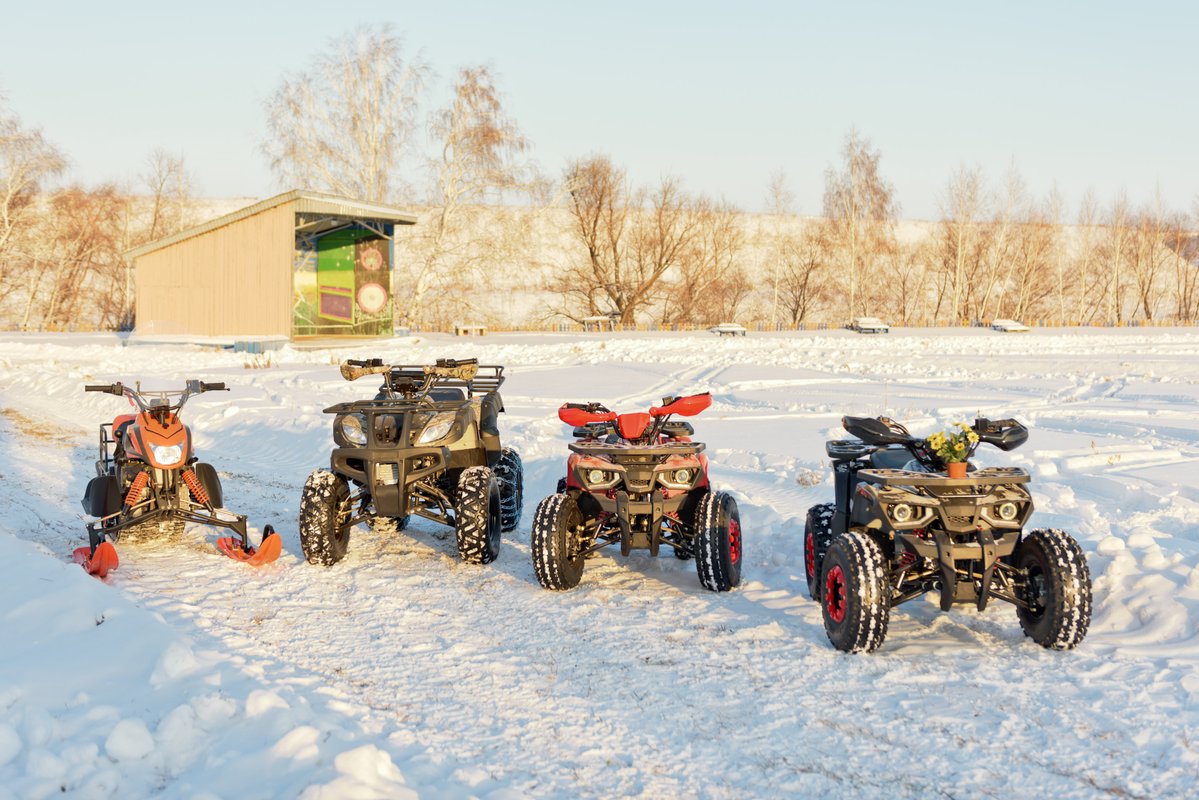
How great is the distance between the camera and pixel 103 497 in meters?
7.66

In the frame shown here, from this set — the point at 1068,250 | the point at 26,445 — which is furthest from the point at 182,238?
the point at 1068,250

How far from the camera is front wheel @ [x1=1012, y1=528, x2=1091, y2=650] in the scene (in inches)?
203

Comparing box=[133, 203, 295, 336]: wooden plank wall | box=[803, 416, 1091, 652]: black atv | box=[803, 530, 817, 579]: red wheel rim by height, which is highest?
box=[133, 203, 295, 336]: wooden plank wall

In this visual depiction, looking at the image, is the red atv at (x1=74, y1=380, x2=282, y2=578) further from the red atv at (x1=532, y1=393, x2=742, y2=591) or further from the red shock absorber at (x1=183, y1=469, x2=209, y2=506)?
the red atv at (x1=532, y1=393, x2=742, y2=591)

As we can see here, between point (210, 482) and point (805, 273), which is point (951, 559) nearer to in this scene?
point (210, 482)

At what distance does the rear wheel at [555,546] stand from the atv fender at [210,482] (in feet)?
10.1

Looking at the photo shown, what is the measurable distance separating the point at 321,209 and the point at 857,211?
43.9 m

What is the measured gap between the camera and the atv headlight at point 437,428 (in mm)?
7637

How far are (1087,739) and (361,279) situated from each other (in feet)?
116

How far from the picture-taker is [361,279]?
37.2 m

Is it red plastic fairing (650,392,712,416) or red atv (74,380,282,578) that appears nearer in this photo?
red plastic fairing (650,392,712,416)

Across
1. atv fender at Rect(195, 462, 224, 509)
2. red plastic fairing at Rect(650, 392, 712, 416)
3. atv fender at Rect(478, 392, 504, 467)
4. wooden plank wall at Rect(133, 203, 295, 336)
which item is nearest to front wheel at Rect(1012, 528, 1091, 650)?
red plastic fairing at Rect(650, 392, 712, 416)

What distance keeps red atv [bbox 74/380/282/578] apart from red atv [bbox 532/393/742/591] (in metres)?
2.30

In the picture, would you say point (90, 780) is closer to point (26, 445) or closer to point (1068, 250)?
point (26, 445)
